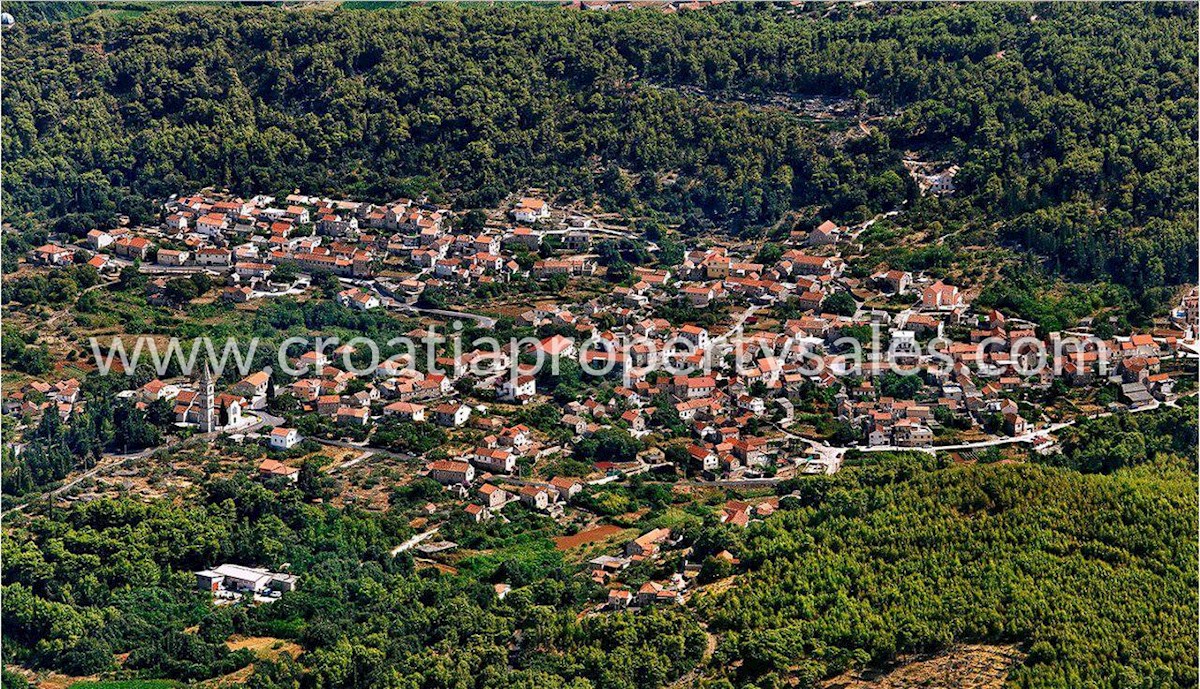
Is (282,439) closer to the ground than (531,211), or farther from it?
closer to the ground

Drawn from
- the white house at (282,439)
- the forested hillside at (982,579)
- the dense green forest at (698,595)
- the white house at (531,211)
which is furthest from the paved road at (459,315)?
the forested hillside at (982,579)

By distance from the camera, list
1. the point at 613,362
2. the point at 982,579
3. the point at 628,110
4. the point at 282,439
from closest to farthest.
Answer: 1. the point at 982,579
2. the point at 282,439
3. the point at 613,362
4. the point at 628,110

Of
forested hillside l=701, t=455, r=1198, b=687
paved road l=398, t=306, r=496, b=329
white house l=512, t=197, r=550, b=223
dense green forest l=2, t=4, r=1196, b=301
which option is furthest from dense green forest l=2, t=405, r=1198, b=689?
white house l=512, t=197, r=550, b=223

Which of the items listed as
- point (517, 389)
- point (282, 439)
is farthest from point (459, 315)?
point (282, 439)

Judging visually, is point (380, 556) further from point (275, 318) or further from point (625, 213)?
point (625, 213)

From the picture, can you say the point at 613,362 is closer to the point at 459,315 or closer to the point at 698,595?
the point at 459,315

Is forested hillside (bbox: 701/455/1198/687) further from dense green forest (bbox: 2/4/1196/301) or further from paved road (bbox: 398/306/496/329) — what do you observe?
dense green forest (bbox: 2/4/1196/301)

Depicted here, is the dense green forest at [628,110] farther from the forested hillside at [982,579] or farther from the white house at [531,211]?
the forested hillside at [982,579]
